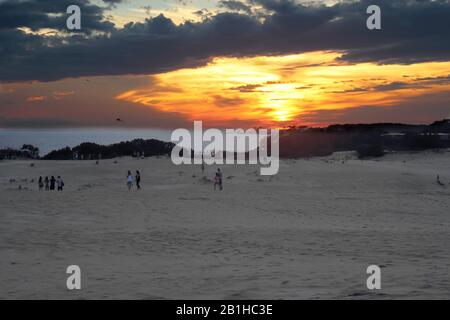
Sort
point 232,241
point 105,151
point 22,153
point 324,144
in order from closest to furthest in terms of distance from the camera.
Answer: point 232,241
point 105,151
point 22,153
point 324,144

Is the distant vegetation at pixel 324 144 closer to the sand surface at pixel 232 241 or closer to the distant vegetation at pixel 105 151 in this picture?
the distant vegetation at pixel 105 151

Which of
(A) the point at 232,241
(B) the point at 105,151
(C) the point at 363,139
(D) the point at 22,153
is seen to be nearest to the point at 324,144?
(C) the point at 363,139

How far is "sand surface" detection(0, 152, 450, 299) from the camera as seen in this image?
29.9ft

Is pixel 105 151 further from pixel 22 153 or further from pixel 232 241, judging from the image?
pixel 232 241

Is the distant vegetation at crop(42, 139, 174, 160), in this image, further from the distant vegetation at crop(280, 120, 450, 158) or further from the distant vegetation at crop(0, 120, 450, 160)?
the distant vegetation at crop(280, 120, 450, 158)

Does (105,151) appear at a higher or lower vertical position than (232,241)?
higher

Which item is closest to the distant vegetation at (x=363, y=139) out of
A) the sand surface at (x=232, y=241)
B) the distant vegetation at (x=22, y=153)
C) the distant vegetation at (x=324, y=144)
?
the distant vegetation at (x=324, y=144)

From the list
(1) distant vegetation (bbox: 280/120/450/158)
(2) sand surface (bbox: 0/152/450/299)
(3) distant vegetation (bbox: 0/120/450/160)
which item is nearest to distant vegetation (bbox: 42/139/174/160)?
(3) distant vegetation (bbox: 0/120/450/160)

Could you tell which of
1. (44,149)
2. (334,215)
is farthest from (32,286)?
(44,149)

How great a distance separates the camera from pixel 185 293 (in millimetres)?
8703

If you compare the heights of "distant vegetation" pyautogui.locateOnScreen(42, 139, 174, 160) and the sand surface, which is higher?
"distant vegetation" pyautogui.locateOnScreen(42, 139, 174, 160)

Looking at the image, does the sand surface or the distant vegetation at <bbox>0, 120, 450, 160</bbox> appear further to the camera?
the distant vegetation at <bbox>0, 120, 450, 160</bbox>

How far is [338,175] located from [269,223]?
18.7 meters

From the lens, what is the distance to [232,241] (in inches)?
580
